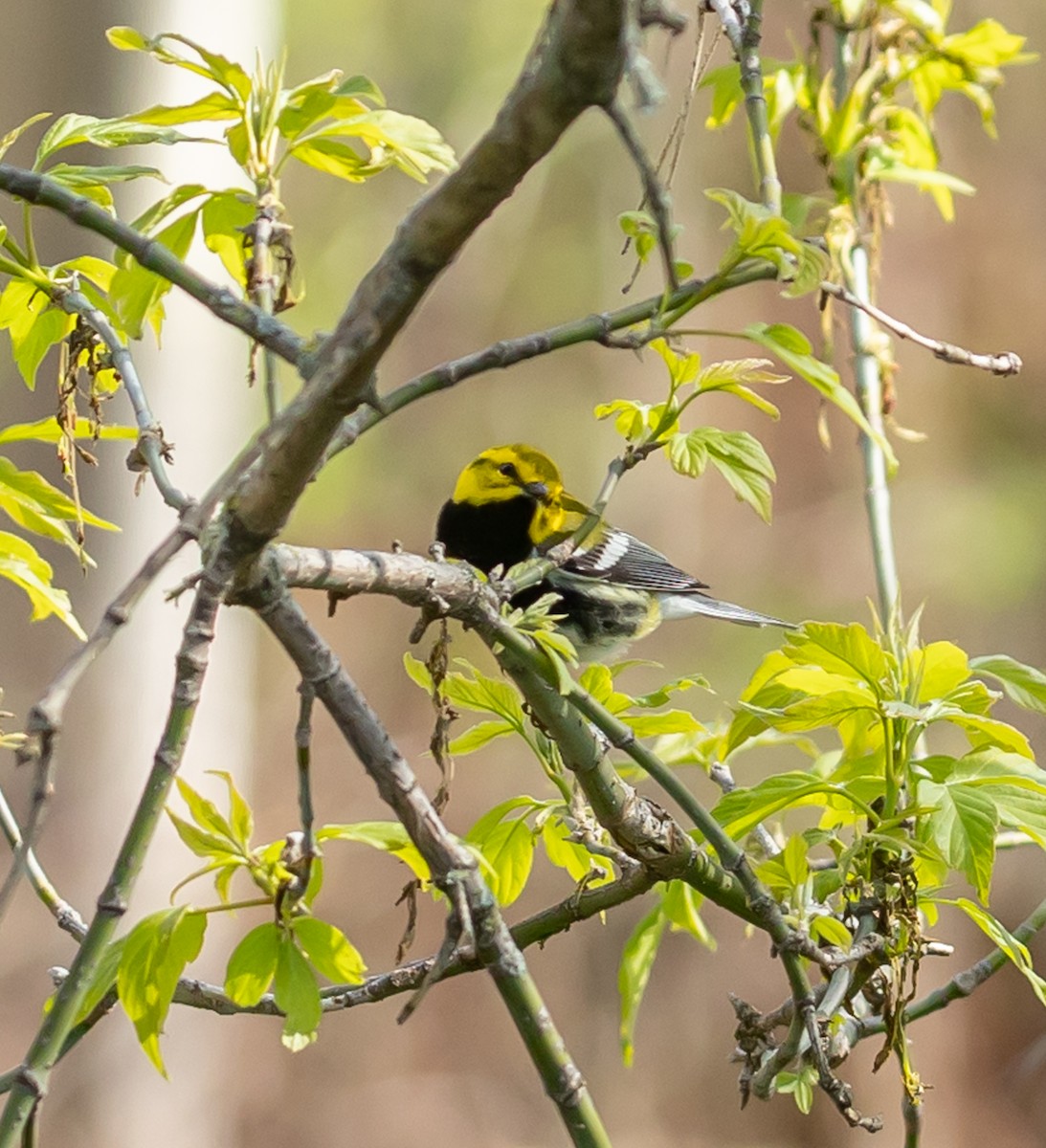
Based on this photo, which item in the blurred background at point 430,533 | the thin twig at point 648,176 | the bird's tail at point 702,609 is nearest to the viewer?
the thin twig at point 648,176

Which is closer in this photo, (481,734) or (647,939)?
(481,734)

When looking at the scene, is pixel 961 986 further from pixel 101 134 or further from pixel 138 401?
pixel 101 134

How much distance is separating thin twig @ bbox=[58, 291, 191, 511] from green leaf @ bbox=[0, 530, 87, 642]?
18 centimetres

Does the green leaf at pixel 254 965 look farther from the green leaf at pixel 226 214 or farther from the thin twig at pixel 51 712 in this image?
the green leaf at pixel 226 214

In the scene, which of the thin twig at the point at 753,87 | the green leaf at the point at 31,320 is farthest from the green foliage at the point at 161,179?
the thin twig at the point at 753,87

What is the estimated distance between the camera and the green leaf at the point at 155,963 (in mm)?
784

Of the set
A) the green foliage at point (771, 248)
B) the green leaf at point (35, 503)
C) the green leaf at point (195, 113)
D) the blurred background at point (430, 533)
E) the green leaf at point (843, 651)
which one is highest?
the green leaf at point (195, 113)

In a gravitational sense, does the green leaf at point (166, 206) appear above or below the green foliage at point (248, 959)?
above

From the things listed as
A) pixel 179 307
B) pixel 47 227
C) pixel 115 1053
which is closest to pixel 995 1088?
pixel 115 1053

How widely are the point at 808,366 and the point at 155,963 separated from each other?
53 centimetres

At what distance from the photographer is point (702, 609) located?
9.07 ft

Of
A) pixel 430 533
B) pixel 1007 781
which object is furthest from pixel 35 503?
pixel 430 533

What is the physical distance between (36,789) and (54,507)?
55 centimetres

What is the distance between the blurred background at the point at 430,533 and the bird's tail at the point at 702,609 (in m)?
1.39
